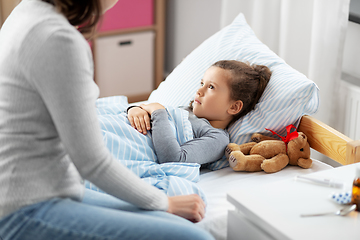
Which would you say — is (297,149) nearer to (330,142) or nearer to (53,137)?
(330,142)

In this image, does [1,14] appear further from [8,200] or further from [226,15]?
[8,200]

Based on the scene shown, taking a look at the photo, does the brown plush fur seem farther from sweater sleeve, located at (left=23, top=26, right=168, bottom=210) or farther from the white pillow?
sweater sleeve, located at (left=23, top=26, right=168, bottom=210)

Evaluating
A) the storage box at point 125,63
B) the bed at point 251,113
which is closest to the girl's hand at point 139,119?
the bed at point 251,113

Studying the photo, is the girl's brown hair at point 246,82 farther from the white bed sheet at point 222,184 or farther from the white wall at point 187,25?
the white wall at point 187,25

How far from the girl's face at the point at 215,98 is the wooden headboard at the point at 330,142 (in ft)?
0.86

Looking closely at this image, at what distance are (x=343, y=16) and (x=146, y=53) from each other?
4.78 feet

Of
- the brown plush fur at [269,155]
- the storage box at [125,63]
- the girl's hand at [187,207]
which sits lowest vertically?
the storage box at [125,63]

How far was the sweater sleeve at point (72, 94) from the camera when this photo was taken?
0.79 m

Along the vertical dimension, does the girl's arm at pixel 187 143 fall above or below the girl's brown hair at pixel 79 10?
below

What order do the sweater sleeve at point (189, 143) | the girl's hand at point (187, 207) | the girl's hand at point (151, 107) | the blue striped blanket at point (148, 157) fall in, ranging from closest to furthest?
the girl's hand at point (187, 207)
the blue striped blanket at point (148, 157)
the sweater sleeve at point (189, 143)
the girl's hand at point (151, 107)

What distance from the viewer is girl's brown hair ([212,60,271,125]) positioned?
148 centimetres

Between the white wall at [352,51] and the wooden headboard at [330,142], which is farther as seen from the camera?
the white wall at [352,51]

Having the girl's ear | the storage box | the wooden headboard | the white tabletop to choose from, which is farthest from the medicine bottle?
the storage box

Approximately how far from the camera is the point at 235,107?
1.50 meters
